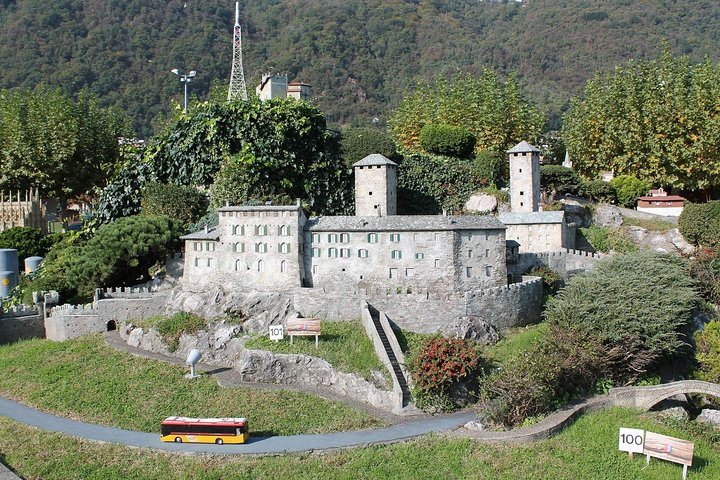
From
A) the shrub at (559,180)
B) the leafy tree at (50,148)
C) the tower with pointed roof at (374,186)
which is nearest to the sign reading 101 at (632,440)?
the tower with pointed roof at (374,186)

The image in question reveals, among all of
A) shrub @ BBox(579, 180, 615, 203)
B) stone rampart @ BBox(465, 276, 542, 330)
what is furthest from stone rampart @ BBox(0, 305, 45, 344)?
shrub @ BBox(579, 180, 615, 203)

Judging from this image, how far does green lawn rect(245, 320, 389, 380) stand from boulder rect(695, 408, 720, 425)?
63.2 feet

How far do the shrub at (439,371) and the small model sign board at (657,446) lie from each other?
8.98m

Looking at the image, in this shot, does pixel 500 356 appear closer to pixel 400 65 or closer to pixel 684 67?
pixel 684 67

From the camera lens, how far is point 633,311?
46.5m

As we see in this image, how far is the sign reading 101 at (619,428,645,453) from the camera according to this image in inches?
1512

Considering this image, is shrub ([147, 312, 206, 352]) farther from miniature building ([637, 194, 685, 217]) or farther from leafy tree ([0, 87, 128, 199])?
miniature building ([637, 194, 685, 217])

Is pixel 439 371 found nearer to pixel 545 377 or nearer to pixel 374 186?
pixel 545 377

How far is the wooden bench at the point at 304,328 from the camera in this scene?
4559cm

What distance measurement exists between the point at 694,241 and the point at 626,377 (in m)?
18.4

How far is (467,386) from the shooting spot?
1690 inches

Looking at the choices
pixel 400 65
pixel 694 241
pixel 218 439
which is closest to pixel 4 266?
pixel 218 439

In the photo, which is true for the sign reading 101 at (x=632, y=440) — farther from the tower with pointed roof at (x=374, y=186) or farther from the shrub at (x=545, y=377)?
the tower with pointed roof at (x=374, y=186)

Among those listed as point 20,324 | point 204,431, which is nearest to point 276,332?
point 204,431
